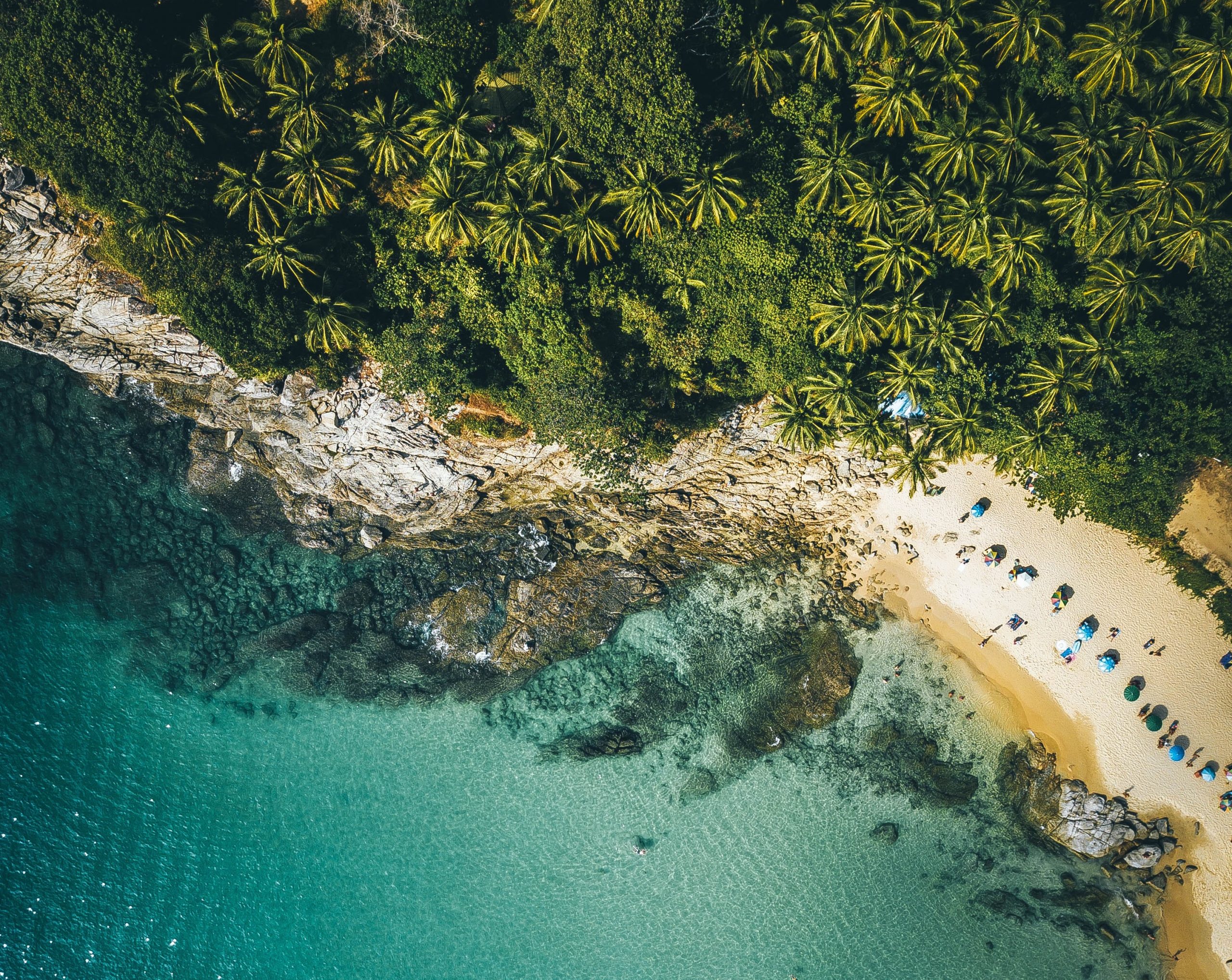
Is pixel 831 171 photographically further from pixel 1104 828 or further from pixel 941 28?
pixel 1104 828

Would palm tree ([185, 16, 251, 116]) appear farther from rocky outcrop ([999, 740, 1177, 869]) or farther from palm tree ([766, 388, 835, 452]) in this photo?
rocky outcrop ([999, 740, 1177, 869])

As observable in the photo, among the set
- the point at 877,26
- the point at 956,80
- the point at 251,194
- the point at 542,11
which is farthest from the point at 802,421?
the point at 251,194

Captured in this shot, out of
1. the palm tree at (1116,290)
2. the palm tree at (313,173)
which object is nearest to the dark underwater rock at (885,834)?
Answer: the palm tree at (1116,290)

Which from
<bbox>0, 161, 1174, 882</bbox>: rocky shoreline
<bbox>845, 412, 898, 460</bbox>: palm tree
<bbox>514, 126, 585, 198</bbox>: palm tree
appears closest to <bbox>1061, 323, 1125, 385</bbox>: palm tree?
<bbox>845, 412, 898, 460</bbox>: palm tree

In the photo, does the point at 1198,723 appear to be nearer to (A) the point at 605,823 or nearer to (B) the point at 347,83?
(A) the point at 605,823

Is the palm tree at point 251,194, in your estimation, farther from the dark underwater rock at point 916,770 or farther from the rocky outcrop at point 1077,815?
the rocky outcrop at point 1077,815
